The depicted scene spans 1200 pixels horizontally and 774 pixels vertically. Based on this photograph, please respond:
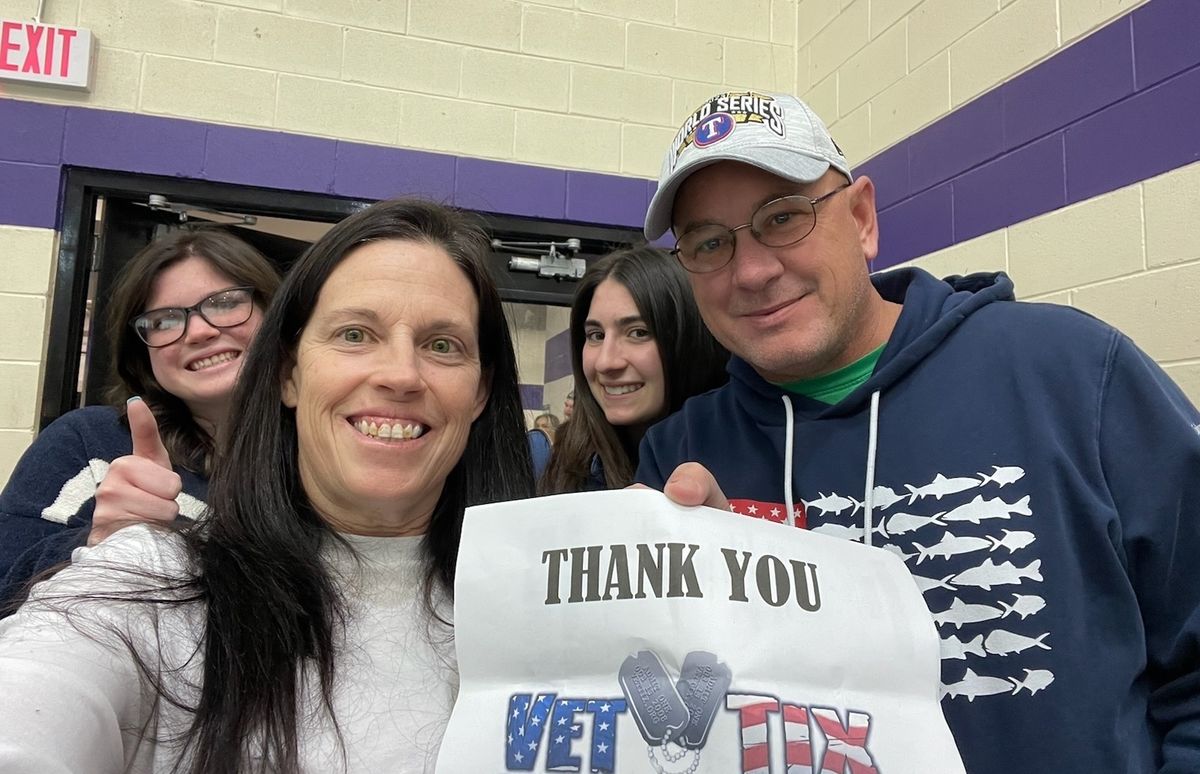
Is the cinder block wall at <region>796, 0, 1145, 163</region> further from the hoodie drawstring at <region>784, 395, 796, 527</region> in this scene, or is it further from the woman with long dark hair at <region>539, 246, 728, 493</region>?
the hoodie drawstring at <region>784, 395, 796, 527</region>

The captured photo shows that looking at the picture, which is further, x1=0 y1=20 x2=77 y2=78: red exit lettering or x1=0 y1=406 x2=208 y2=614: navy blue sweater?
x1=0 y1=20 x2=77 y2=78: red exit lettering

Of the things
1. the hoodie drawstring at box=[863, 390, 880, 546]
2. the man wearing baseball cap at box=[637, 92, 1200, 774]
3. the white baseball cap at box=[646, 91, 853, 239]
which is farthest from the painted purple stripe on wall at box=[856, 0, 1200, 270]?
the hoodie drawstring at box=[863, 390, 880, 546]

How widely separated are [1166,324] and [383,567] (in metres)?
1.74

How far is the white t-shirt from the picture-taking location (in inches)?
25.4

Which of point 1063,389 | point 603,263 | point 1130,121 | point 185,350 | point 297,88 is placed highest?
point 297,88

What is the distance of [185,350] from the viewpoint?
5.33 ft

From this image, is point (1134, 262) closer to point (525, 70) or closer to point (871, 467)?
point (871, 467)

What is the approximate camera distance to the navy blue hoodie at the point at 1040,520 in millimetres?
891

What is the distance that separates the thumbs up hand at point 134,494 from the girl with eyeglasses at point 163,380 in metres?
0.42

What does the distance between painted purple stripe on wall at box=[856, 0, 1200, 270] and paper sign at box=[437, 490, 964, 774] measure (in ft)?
5.02

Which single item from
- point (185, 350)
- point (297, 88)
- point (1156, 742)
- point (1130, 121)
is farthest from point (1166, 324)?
point (297, 88)

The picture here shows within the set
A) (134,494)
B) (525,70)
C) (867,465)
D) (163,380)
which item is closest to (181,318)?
(163,380)

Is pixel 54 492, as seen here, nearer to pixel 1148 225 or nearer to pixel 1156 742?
pixel 1156 742

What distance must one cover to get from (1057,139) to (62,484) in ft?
8.10
